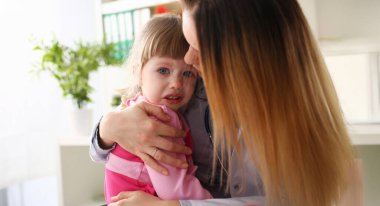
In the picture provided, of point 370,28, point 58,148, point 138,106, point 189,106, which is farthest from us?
point 58,148

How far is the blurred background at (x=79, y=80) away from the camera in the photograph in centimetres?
175

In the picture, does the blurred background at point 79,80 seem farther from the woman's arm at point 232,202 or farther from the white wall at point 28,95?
the woman's arm at point 232,202

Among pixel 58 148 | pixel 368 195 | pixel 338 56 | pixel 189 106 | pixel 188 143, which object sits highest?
pixel 338 56

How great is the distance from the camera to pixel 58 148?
233 cm

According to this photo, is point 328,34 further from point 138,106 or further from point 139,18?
point 138,106

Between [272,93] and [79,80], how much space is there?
144 cm

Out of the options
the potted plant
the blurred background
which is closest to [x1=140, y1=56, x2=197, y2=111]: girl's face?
the blurred background

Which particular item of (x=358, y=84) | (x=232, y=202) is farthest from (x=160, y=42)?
(x=358, y=84)

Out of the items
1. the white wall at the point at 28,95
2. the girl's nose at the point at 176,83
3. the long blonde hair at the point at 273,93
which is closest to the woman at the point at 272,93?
the long blonde hair at the point at 273,93

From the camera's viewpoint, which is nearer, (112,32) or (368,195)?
(368,195)

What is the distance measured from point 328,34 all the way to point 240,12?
3.93ft

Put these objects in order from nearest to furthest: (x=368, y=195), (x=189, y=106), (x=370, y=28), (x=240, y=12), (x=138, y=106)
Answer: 1. (x=240, y=12)
2. (x=138, y=106)
3. (x=189, y=106)
4. (x=370, y=28)
5. (x=368, y=195)

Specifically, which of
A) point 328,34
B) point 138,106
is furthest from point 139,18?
point 138,106

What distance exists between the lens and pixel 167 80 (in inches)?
53.5
